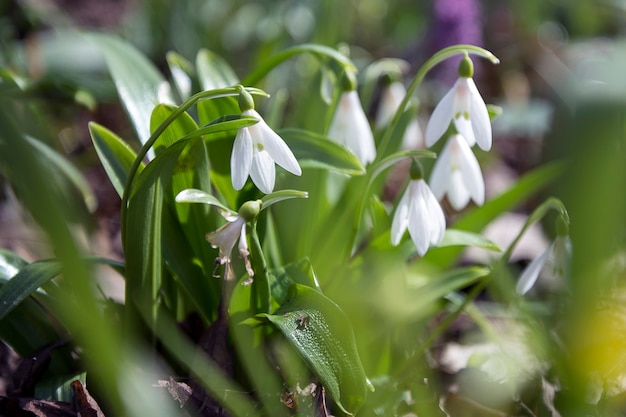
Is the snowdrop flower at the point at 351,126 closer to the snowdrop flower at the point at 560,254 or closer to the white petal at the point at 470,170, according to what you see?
the white petal at the point at 470,170

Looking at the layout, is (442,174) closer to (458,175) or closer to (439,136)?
(458,175)

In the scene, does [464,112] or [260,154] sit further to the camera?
[464,112]

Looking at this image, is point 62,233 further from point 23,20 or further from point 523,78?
point 523,78

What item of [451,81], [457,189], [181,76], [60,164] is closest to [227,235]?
[457,189]

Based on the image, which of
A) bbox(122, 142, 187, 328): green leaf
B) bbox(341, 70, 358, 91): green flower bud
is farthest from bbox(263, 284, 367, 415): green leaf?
bbox(341, 70, 358, 91): green flower bud

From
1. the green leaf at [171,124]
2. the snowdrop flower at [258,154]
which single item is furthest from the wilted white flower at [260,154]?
the green leaf at [171,124]

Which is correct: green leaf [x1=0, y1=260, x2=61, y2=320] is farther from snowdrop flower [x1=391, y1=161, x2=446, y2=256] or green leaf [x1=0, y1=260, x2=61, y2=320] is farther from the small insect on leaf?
snowdrop flower [x1=391, y1=161, x2=446, y2=256]
